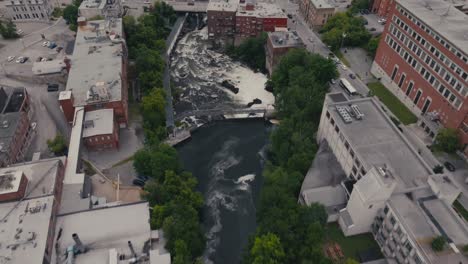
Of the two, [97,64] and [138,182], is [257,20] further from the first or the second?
[138,182]

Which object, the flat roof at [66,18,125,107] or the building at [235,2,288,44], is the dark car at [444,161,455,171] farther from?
the flat roof at [66,18,125,107]

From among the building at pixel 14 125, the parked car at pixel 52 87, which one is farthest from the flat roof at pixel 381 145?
the parked car at pixel 52 87

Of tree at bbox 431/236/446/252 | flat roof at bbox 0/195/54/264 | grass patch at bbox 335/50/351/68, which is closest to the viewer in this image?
tree at bbox 431/236/446/252

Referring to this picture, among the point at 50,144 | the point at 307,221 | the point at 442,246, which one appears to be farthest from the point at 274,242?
the point at 50,144

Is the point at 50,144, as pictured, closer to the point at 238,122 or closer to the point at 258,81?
the point at 238,122

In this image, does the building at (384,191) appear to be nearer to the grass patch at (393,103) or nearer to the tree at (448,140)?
the tree at (448,140)

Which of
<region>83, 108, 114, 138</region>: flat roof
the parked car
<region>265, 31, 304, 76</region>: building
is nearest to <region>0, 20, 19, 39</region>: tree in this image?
the parked car
